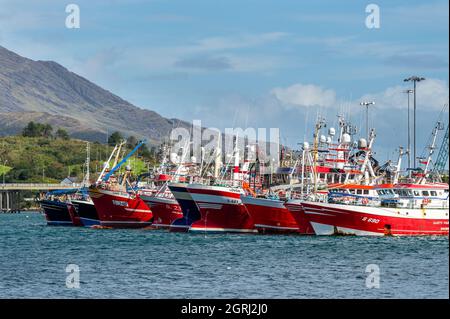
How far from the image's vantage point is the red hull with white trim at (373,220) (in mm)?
88312

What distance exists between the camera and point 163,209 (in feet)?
390

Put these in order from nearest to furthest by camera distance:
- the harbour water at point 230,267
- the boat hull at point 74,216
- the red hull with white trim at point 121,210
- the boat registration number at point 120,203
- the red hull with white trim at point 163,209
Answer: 1. the harbour water at point 230,267
2. the red hull with white trim at point 163,209
3. the red hull with white trim at point 121,210
4. the boat registration number at point 120,203
5. the boat hull at point 74,216

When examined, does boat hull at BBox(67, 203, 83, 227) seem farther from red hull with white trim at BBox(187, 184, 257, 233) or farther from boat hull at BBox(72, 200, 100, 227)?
red hull with white trim at BBox(187, 184, 257, 233)

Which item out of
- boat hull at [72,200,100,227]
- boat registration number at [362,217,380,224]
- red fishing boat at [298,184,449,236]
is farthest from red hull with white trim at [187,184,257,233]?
boat hull at [72,200,100,227]

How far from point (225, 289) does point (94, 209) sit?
7688cm

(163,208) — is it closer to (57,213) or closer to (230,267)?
(57,213)

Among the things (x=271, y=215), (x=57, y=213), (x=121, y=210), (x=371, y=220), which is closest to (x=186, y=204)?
(x=271, y=215)

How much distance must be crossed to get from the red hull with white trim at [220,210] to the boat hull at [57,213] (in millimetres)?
44773

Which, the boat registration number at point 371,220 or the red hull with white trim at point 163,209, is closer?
the boat registration number at point 371,220

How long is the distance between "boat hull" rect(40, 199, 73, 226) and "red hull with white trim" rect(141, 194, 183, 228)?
1085 inches

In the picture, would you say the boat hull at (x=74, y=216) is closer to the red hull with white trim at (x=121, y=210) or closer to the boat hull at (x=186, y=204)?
the red hull with white trim at (x=121, y=210)

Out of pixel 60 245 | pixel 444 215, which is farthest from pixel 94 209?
pixel 444 215

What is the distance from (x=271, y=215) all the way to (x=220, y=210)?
→ 6174mm

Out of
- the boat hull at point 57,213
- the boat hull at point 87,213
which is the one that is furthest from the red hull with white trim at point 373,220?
the boat hull at point 57,213
